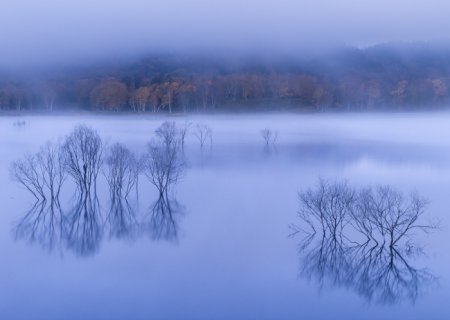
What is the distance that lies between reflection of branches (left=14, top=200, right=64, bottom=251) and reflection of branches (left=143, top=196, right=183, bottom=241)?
10.3 feet

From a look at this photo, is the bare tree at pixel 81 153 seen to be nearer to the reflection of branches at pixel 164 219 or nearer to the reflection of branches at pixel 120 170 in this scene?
the reflection of branches at pixel 120 170

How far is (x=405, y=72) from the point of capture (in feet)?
278

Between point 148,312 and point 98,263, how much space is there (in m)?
3.58

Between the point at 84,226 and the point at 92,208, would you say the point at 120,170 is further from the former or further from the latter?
the point at 84,226

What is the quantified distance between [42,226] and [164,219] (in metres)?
4.40

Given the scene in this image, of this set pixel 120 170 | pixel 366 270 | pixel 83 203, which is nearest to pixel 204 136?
pixel 120 170

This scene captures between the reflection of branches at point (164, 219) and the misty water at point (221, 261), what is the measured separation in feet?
0.24

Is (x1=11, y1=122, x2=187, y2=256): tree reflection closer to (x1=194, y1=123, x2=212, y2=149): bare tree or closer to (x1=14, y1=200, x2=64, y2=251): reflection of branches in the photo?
(x1=14, y1=200, x2=64, y2=251): reflection of branches

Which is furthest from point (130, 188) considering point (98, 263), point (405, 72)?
point (405, 72)

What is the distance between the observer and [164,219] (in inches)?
788

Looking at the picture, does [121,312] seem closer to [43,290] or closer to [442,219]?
[43,290]

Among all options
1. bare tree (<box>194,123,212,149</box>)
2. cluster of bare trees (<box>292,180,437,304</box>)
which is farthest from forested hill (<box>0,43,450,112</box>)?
cluster of bare trees (<box>292,180,437,304</box>)

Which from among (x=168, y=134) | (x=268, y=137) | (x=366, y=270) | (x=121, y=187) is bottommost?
(x=366, y=270)

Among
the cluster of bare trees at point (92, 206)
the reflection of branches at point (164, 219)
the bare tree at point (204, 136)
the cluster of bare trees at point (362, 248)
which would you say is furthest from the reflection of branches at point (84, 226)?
the bare tree at point (204, 136)
